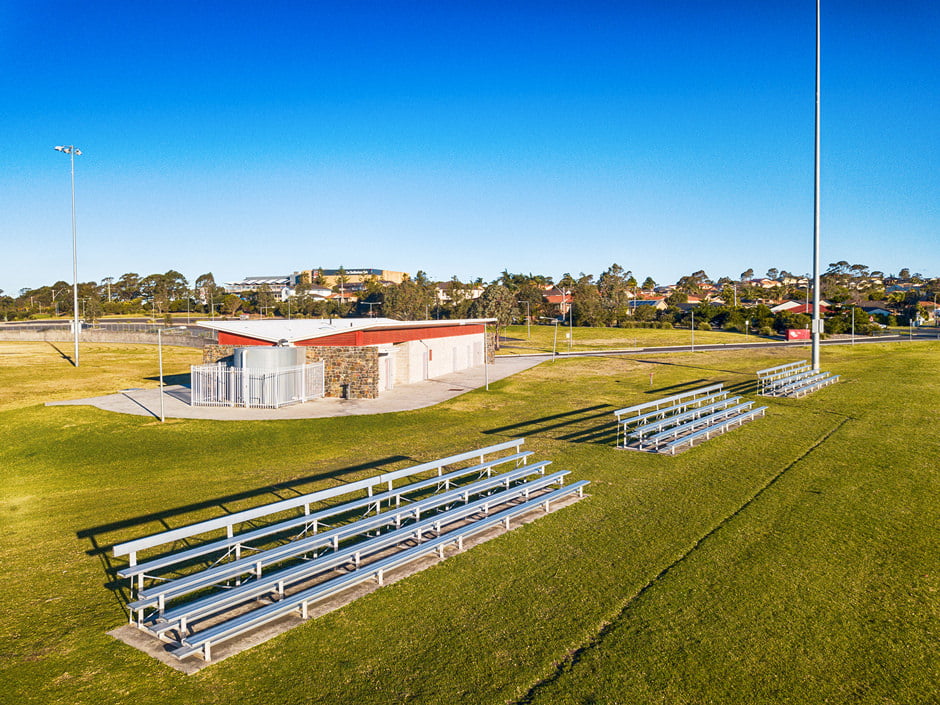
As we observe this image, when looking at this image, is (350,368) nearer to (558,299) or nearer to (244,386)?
(244,386)

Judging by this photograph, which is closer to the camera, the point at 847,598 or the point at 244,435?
the point at 847,598

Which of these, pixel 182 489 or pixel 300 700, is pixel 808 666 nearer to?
pixel 300 700

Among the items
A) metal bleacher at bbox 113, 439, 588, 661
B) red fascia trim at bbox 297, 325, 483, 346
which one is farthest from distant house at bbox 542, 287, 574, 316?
metal bleacher at bbox 113, 439, 588, 661

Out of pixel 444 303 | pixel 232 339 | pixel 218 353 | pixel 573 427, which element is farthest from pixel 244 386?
pixel 444 303

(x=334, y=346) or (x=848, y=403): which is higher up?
(x=334, y=346)

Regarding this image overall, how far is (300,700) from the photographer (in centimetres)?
523

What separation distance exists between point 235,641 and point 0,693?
77.0 inches

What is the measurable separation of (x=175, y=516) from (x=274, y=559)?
422cm

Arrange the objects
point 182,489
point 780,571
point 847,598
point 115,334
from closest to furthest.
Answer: point 847,598 → point 780,571 → point 182,489 → point 115,334

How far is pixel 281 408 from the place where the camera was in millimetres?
23203

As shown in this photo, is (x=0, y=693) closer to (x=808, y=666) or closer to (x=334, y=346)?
(x=808, y=666)

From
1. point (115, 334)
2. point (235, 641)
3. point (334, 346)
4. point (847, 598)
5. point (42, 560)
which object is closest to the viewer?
point (235, 641)

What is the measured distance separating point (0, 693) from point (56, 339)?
66.3 metres

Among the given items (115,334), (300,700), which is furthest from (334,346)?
(115,334)
